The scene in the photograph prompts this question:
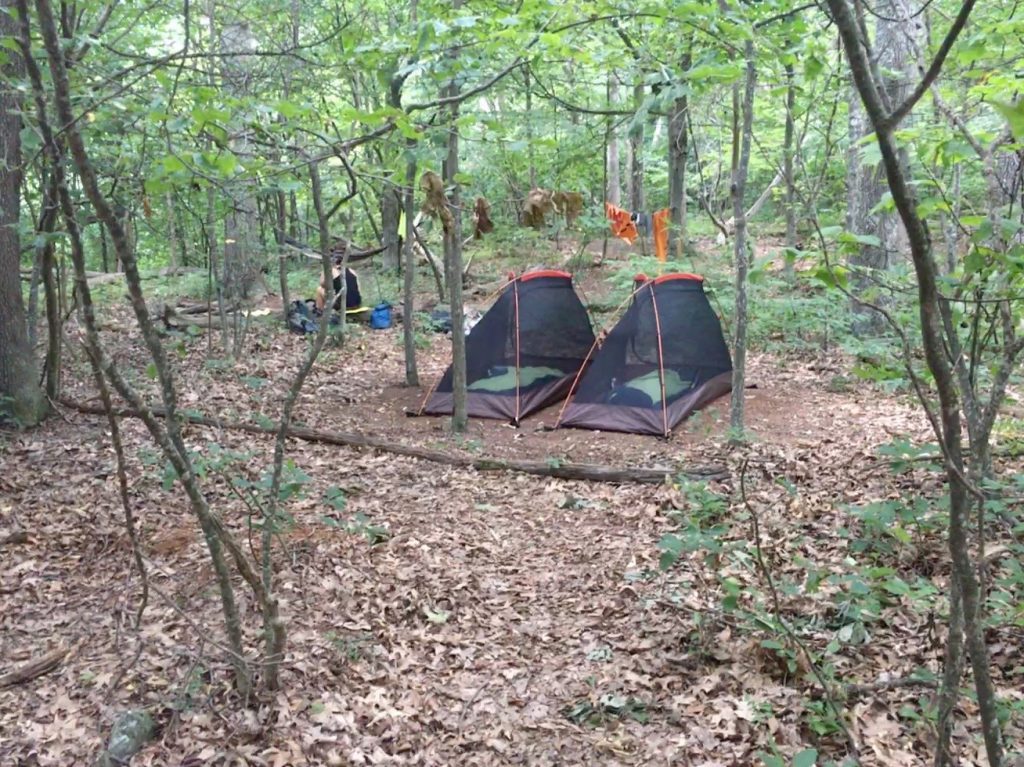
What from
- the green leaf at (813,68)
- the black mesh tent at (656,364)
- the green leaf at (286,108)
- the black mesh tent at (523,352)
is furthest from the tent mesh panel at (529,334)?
the green leaf at (813,68)

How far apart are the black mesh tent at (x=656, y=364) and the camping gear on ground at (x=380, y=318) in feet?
16.5

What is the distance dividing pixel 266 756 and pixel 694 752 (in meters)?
1.63

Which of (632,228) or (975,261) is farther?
(632,228)

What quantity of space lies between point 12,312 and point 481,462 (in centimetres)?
377

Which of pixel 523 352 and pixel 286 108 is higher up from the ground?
pixel 286 108

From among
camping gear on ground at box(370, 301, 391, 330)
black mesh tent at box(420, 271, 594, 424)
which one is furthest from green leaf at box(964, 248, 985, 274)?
camping gear on ground at box(370, 301, 391, 330)

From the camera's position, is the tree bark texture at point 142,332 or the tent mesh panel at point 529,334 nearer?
the tree bark texture at point 142,332

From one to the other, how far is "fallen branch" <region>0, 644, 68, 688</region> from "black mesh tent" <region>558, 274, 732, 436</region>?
481cm

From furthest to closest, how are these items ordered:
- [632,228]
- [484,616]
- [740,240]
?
[632,228]
[740,240]
[484,616]

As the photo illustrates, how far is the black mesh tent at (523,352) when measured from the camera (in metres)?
7.71

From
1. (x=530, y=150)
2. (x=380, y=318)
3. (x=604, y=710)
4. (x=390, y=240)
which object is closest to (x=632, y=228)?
(x=530, y=150)

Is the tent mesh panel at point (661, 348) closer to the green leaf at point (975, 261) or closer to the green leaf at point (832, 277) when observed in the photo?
the green leaf at point (975, 261)

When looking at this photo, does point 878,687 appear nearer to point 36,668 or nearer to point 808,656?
point 808,656

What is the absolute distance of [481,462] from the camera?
614 centimetres
